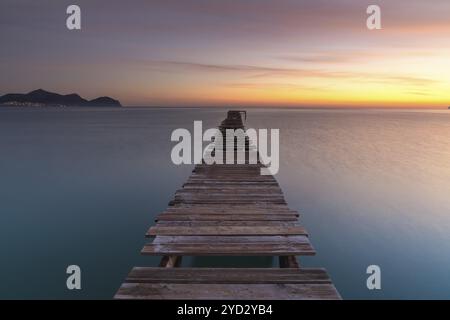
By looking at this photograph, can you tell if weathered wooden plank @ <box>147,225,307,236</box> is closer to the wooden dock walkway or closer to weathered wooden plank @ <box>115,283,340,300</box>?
the wooden dock walkway

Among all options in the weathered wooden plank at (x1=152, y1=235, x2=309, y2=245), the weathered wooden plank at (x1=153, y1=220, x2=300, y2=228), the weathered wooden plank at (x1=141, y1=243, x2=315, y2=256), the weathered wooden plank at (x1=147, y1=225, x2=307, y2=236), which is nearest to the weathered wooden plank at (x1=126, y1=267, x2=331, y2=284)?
the weathered wooden plank at (x1=141, y1=243, x2=315, y2=256)

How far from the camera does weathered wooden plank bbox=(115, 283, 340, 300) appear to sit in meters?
3.72

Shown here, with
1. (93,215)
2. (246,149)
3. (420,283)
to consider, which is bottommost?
(420,283)

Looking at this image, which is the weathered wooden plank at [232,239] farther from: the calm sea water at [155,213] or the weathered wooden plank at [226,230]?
the calm sea water at [155,213]

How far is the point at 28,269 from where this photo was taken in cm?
A: 766

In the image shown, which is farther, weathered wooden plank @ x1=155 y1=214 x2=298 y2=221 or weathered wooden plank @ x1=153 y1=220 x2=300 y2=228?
weathered wooden plank @ x1=155 y1=214 x2=298 y2=221

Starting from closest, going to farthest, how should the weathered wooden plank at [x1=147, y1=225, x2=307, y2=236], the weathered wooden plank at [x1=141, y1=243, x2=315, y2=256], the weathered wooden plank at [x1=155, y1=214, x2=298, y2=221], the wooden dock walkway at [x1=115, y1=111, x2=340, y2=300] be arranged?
1. the wooden dock walkway at [x1=115, y1=111, x2=340, y2=300]
2. the weathered wooden plank at [x1=141, y1=243, x2=315, y2=256]
3. the weathered wooden plank at [x1=147, y1=225, x2=307, y2=236]
4. the weathered wooden plank at [x1=155, y1=214, x2=298, y2=221]

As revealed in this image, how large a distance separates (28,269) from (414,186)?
579 inches

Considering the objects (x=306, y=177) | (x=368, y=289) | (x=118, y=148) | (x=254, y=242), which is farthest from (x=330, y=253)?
(x=118, y=148)

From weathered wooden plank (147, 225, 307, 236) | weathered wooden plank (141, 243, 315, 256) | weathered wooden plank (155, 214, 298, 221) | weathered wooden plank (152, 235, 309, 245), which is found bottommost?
weathered wooden plank (141, 243, 315, 256)

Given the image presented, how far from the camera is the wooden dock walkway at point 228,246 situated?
3826 millimetres

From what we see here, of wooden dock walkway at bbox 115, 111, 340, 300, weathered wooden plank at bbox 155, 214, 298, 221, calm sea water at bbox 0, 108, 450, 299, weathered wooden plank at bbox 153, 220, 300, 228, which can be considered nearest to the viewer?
wooden dock walkway at bbox 115, 111, 340, 300

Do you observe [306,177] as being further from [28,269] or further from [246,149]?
[28,269]

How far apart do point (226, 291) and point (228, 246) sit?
123cm
